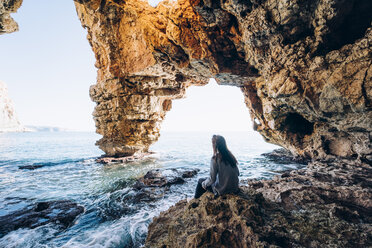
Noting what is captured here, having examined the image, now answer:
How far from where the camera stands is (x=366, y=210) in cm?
394

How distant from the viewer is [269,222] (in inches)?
121

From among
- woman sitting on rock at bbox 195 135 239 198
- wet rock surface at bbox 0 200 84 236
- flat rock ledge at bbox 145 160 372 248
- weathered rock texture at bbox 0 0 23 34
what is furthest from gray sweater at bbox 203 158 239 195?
weathered rock texture at bbox 0 0 23 34

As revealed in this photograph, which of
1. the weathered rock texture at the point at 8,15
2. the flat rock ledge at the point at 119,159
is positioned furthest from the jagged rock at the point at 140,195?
the weathered rock texture at the point at 8,15

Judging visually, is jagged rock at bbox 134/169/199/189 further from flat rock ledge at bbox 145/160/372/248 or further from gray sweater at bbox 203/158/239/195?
gray sweater at bbox 203/158/239/195

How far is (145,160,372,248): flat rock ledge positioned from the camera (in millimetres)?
2709

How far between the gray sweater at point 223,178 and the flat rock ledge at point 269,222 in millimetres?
207

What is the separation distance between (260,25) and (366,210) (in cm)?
696

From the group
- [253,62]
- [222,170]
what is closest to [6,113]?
[253,62]

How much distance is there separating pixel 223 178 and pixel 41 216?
726 cm

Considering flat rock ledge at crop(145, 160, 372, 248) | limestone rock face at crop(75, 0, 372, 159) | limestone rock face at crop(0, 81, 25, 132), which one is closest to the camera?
flat rock ledge at crop(145, 160, 372, 248)

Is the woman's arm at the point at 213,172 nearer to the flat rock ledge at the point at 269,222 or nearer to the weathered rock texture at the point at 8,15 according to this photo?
the flat rock ledge at the point at 269,222

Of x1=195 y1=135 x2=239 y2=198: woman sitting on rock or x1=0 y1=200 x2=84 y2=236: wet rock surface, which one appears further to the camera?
x1=0 y1=200 x2=84 y2=236: wet rock surface

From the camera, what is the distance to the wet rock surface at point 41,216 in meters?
5.43

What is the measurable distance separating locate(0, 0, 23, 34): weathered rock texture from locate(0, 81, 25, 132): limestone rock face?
132272 mm
